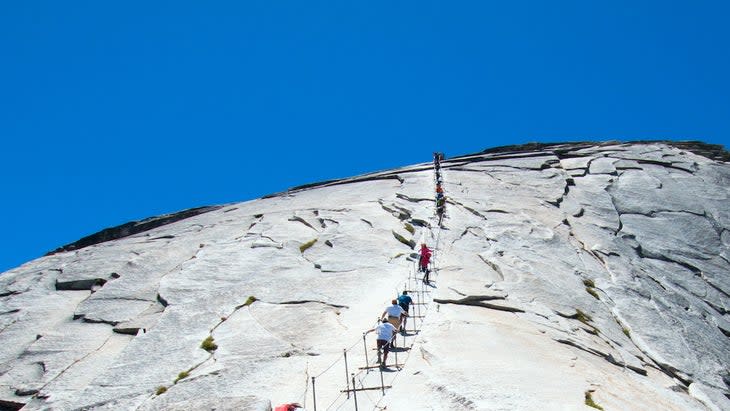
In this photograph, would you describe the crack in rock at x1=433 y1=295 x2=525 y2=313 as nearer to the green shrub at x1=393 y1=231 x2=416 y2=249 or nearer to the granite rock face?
the granite rock face

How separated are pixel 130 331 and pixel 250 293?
14.4ft

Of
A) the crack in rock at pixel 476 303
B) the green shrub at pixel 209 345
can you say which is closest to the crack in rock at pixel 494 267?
the crack in rock at pixel 476 303

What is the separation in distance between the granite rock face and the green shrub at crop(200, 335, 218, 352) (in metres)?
0.08

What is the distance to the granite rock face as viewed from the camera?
18703 millimetres

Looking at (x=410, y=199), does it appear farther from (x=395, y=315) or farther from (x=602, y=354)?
(x=395, y=315)

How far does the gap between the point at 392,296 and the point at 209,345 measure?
6.50 meters

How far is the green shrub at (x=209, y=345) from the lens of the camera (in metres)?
22.0

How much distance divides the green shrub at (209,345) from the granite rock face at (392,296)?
8 centimetres

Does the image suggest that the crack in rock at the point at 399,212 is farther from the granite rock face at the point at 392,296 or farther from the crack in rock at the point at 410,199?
the crack in rock at the point at 410,199

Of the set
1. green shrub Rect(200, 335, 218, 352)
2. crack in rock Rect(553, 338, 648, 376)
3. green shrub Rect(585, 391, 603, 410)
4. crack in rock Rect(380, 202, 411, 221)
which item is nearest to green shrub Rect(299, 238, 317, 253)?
crack in rock Rect(380, 202, 411, 221)

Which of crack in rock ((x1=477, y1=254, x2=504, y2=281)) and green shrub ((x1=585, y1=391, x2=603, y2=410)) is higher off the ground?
crack in rock ((x1=477, y1=254, x2=504, y2=281))

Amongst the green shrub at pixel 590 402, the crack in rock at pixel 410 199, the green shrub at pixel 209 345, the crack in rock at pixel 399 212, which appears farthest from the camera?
the crack in rock at pixel 410 199

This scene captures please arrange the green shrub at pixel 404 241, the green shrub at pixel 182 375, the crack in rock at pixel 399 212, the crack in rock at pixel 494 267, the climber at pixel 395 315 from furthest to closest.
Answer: the crack in rock at pixel 399 212
the green shrub at pixel 404 241
the crack in rock at pixel 494 267
the climber at pixel 395 315
the green shrub at pixel 182 375

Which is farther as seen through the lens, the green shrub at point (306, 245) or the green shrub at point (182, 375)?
the green shrub at point (306, 245)
